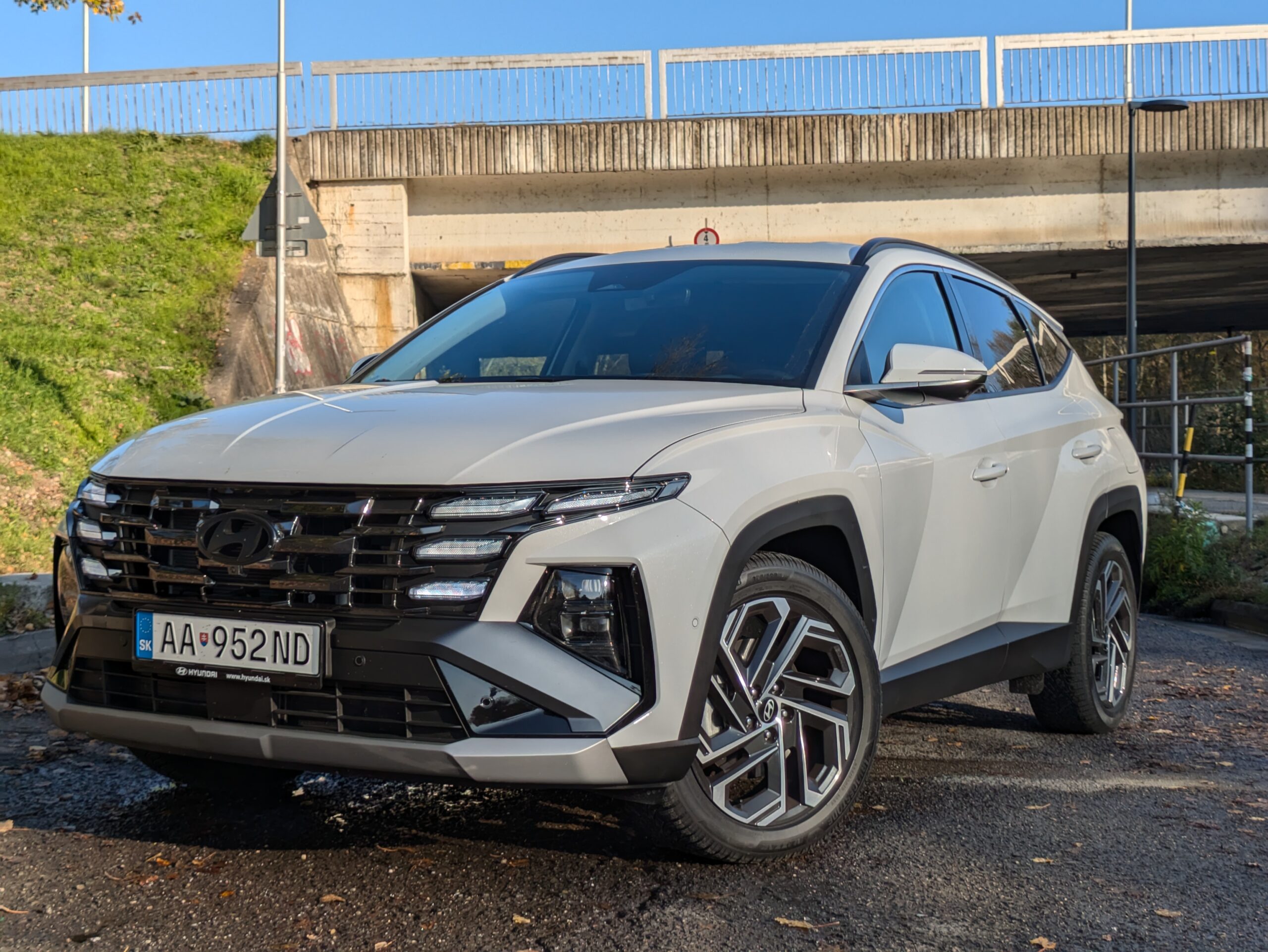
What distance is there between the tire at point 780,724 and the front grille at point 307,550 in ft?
2.40

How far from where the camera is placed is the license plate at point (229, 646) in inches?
119

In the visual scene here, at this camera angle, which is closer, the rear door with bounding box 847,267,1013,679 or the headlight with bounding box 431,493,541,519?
the headlight with bounding box 431,493,541,519

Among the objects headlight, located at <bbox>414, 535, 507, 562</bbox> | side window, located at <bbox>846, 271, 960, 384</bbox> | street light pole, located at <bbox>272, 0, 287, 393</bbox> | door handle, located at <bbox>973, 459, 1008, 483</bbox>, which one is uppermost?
street light pole, located at <bbox>272, 0, 287, 393</bbox>

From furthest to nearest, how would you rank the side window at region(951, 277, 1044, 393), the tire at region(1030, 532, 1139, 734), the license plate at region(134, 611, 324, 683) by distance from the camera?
1. the tire at region(1030, 532, 1139, 734)
2. the side window at region(951, 277, 1044, 393)
3. the license plate at region(134, 611, 324, 683)

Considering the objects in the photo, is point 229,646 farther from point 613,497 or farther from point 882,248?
point 882,248

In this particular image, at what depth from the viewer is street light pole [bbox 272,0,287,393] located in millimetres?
14773

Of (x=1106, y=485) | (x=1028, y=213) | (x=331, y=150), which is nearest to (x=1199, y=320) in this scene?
(x=1028, y=213)

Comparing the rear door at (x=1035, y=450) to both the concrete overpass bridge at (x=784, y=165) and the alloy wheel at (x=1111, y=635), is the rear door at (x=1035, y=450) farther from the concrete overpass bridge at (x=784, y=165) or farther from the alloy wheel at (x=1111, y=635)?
the concrete overpass bridge at (x=784, y=165)

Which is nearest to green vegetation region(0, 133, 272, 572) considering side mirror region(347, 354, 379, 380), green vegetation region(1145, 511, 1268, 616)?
side mirror region(347, 354, 379, 380)

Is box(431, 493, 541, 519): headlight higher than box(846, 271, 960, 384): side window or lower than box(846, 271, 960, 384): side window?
lower

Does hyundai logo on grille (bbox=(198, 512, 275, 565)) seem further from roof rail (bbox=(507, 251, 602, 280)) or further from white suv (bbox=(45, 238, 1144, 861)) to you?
roof rail (bbox=(507, 251, 602, 280))

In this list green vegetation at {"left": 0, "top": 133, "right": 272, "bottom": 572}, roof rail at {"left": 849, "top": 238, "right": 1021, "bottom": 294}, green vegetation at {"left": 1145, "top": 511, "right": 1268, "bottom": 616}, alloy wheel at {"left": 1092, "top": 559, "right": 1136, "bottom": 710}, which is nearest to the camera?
roof rail at {"left": 849, "top": 238, "right": 1021, "bottom": 294}

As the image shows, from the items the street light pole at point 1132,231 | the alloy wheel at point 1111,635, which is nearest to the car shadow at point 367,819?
the alloy wheel at point 1111,635

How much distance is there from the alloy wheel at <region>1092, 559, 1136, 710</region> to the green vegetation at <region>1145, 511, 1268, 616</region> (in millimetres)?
4883
